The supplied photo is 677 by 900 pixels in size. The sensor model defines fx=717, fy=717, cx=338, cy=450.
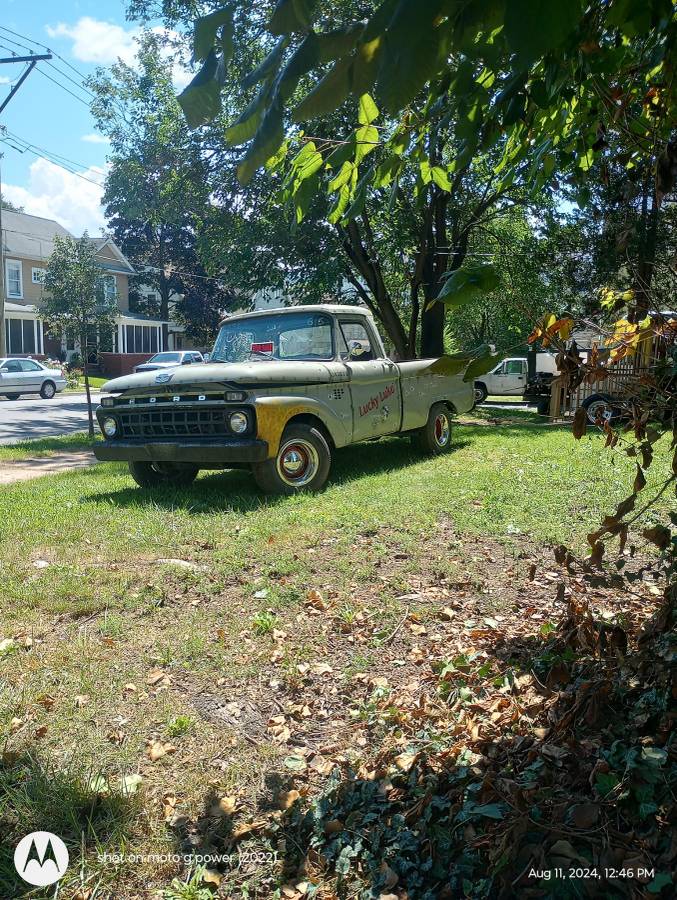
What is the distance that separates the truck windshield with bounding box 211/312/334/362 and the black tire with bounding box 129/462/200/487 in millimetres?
1295

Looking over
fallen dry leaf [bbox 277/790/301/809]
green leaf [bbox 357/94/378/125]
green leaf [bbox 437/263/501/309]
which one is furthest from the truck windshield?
green leaf [bbox 437/263/501/309]

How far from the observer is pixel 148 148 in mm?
17109

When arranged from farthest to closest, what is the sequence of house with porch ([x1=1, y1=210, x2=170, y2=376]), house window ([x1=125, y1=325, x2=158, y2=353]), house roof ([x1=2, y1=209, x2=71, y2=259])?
1. house window ([x1=125, y1=325, x2=158, y2=353])
2. house roof ([x1=2, y1=209, x2=71, y2=259])
3. house with porch ([x1=1, y1=210, x2=170, y2=376])

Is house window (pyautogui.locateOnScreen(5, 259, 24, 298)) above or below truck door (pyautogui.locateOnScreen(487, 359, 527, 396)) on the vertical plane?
above

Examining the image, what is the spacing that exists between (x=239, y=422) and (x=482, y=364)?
187 inches

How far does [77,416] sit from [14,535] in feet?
52.3

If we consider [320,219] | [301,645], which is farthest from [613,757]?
[320,219]

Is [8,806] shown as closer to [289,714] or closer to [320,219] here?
[289,714]

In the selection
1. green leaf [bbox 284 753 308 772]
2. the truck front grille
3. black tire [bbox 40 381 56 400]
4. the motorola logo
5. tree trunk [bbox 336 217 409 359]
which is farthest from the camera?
Result: black tire [bbox 40 381 56 400]

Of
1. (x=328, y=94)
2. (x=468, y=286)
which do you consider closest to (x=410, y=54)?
(x=328, y=94)

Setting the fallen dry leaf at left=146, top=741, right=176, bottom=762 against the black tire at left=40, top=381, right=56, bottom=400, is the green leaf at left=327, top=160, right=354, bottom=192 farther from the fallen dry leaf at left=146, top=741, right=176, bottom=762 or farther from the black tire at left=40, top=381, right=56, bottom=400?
the black tire at left=40, top=381, right=56, bottom=400

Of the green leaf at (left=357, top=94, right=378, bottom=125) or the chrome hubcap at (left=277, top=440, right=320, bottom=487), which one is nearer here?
the green leaf at (left=357, top=94, right=378, bottom=125)

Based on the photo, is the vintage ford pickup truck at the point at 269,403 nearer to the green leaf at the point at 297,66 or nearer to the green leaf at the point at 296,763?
the green leaf at the point at 296,763

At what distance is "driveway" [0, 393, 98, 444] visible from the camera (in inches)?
626
